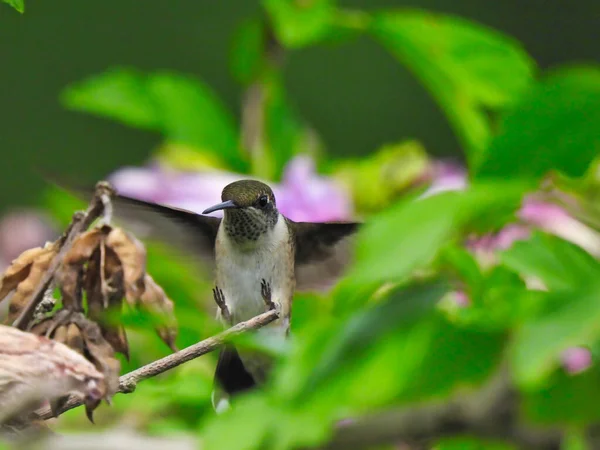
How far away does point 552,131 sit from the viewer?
27.3 inches

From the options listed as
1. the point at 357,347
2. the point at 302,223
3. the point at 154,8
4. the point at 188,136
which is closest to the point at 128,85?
the point at 188,136

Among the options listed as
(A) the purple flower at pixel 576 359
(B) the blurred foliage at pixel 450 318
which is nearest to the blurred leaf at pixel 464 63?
(B) the blurred foliage at pixel 450 318

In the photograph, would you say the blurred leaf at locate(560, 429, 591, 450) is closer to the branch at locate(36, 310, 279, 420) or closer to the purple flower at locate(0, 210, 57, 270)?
the branch at locate(36, 310, 279, 420)

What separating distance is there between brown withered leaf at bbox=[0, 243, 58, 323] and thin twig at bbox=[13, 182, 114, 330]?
0.03ft

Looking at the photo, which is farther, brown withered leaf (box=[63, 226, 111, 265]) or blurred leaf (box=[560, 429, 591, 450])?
blurred leaf (box=[560, 429, 591, 450])

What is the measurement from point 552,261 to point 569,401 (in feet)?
0.30

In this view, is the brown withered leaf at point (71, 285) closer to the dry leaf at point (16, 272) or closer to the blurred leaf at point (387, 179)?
the dry leaf at point (16, 272)

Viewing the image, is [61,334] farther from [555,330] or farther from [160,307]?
[555,330]

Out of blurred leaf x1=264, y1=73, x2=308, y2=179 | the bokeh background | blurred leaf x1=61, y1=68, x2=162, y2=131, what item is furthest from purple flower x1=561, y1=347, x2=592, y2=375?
the bokeh background

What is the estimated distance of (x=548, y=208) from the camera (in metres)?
1.14

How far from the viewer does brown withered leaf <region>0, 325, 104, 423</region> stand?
46 centimetres

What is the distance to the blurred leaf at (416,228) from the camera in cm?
61

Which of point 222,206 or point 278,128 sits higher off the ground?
point 278,128

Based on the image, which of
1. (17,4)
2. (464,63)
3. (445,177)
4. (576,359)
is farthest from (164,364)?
(445,177)
